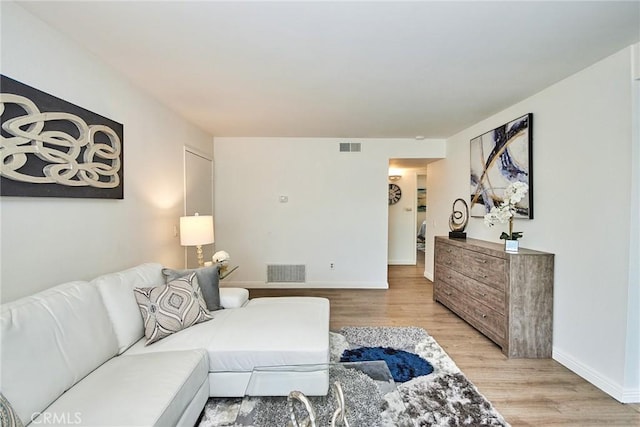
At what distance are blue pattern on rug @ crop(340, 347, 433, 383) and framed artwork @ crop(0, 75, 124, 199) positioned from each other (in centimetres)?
246

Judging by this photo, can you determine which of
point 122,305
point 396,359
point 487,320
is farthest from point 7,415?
point 487,320

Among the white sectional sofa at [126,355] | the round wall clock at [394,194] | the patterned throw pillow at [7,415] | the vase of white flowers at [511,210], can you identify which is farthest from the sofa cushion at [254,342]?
the round wall clock at [394,194]

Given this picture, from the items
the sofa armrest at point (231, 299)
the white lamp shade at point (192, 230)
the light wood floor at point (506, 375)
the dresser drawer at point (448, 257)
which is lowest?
the light wood floor at point (506, 375)

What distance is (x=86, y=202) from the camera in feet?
6.72

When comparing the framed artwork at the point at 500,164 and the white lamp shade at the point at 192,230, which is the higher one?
the framed artwork at the point at 500,164

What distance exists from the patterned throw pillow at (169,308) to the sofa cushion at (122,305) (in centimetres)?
5

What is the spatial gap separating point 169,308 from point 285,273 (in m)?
2.84

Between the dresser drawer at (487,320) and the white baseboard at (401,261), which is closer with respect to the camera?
the dresser drawer at (487,320)

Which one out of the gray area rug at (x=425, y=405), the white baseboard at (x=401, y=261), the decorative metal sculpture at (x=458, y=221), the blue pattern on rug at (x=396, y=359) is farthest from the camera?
the white baseboard at (x=401, y=261)

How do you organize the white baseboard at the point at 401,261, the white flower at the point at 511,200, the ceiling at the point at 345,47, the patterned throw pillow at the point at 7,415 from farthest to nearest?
1. the white baseboard at the point at 401,261
2. the white flower at the point at 511,200
3. the ceiling at the point at 345,47
4. the patterned throw pillow at the point at 7,415

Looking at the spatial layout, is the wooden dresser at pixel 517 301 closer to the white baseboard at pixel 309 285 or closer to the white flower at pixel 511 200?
the white flower at pixel 511 200

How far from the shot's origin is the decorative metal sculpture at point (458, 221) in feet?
12.7

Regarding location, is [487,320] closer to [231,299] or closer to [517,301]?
[517,301]

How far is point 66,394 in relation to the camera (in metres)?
1.35
